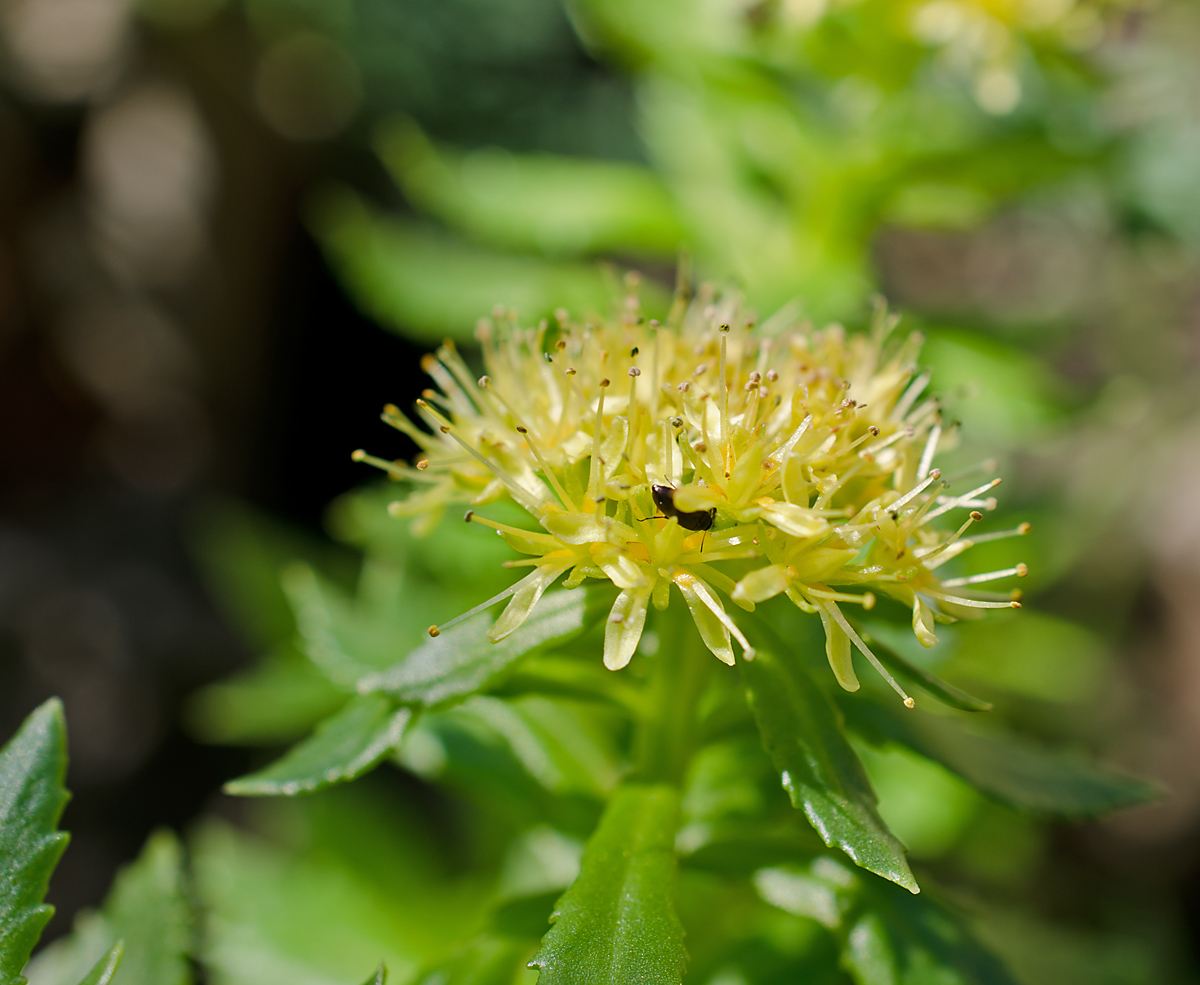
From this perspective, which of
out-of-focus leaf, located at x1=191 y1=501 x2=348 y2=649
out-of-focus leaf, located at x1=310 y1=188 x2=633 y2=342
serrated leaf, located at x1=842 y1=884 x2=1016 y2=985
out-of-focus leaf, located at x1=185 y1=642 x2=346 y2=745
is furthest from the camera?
out-of-focus leaf, located at x1=191 y1=501 x2=348 y2=649

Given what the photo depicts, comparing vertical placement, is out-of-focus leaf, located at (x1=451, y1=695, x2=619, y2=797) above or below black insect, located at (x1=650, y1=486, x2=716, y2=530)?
below

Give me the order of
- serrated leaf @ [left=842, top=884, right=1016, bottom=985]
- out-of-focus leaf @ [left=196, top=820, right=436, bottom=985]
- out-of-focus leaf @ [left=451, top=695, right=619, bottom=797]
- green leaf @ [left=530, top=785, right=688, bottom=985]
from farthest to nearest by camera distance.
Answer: out-of-focus leaf @ [left=196, top=820, right=436, bottom=985] < out-of-focus leaf @ [left=451, top=695, right=619, bottom=797] < serrated leaf @ [left=842, top=884, right=1016, bottom=985] < green leaf @ [left=530, top=785, right=688, bottom=985]

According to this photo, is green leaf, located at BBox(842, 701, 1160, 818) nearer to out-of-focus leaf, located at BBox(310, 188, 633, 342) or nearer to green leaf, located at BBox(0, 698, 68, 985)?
green leaf, located at BBox(0, 698, 68, 985)

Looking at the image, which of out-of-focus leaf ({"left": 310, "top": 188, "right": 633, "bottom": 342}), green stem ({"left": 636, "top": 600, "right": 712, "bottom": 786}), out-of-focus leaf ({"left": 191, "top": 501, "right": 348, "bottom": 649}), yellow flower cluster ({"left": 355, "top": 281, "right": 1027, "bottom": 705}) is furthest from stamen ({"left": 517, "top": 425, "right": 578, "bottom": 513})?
out-of-focus leaf ({"left": 191, "top": 501, "right": 348, "bottom": 649})

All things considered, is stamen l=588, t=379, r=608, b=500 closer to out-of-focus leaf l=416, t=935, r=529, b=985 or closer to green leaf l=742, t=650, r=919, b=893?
green leaf l=742, t=650, r=919, b=893

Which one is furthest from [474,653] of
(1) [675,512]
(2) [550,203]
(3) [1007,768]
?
(2) [550,203]

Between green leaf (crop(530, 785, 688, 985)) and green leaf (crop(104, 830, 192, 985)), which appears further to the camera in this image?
green leaf (crop(104, 830, 192, 985))

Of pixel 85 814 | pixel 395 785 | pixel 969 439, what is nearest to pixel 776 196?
pixel 969 439

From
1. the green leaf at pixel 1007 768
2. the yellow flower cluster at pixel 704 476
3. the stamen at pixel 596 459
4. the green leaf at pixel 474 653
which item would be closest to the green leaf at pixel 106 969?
the green leaf at pixel 474 653

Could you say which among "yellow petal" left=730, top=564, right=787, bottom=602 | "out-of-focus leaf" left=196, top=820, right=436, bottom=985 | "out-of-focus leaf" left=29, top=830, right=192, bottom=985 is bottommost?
"out-of-focus leaf" left=196, top=820, right=436, bottom=985
